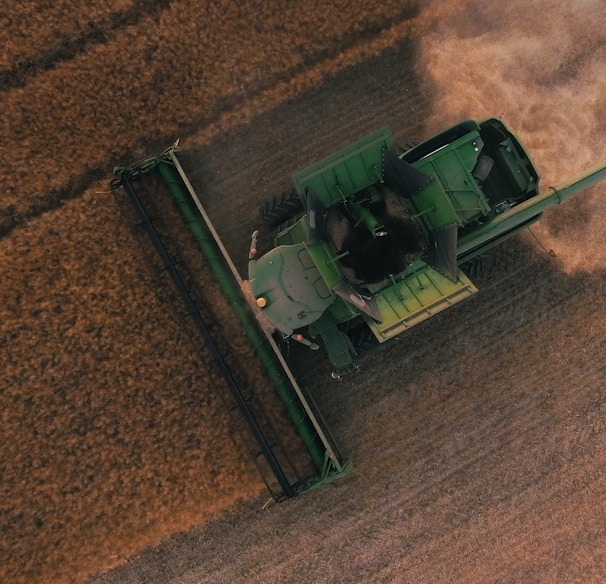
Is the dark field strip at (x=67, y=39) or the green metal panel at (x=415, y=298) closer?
the green metal panel at (x=415, y=298)

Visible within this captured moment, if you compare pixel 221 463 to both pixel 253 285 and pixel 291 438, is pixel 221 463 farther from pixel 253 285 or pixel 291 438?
pixel 253 285

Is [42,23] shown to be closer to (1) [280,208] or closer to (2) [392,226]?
(1) [280,208]

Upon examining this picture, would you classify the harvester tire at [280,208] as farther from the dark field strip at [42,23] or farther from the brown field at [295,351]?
the dark field strip at [42,23]

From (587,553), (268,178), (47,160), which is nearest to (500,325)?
(587,553)

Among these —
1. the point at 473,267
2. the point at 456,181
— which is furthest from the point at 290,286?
the point at 473,267

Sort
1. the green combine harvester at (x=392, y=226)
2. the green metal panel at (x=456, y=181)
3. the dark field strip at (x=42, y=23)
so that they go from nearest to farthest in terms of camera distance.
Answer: the green combine harvester at (x=392, y=226) → the green metal panel at (x=456, y=181) → the dark field strip at (x=42, y=23)

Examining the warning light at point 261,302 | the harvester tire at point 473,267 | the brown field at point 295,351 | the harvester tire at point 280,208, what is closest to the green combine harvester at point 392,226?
the warning light at point 261,302
